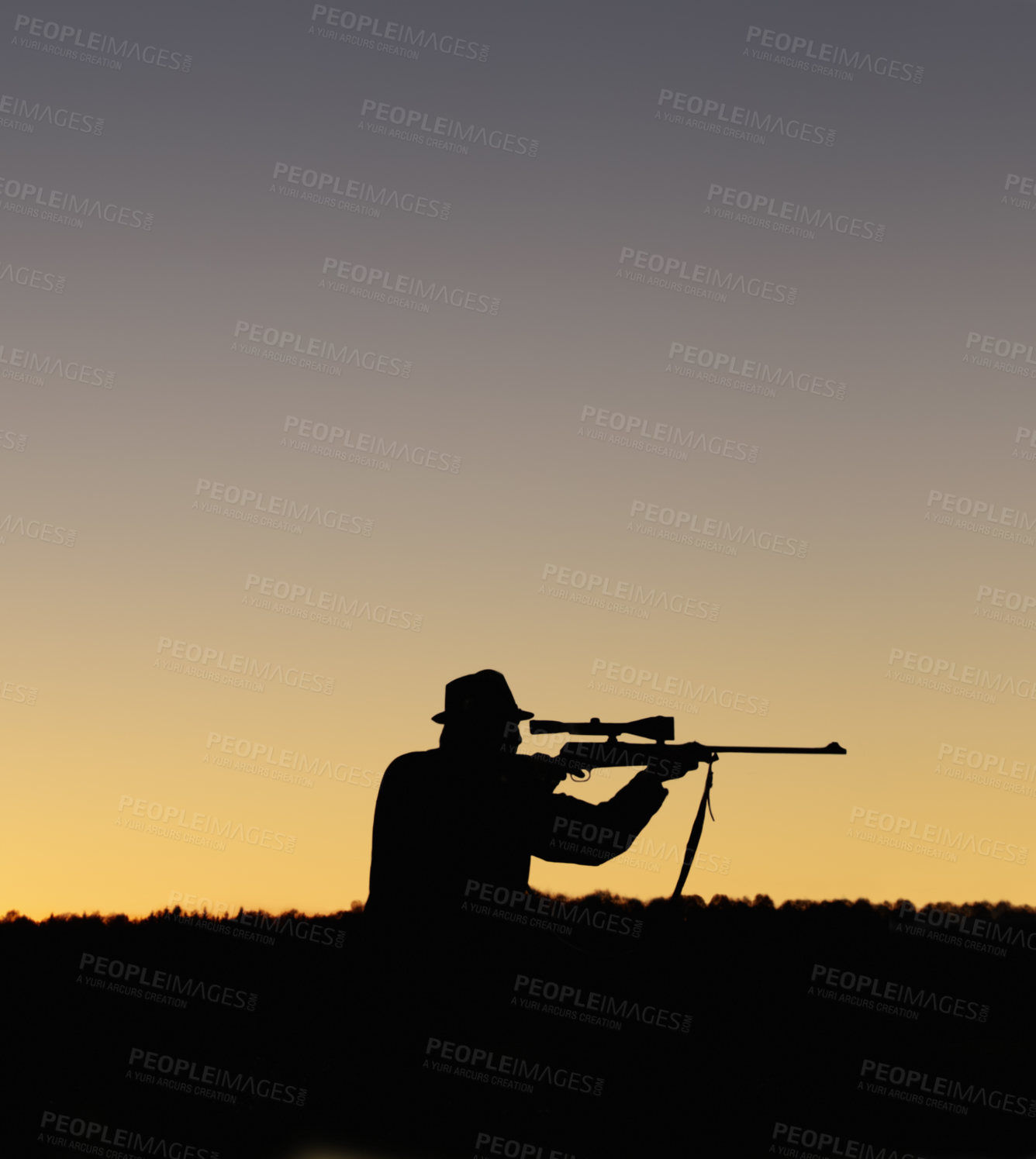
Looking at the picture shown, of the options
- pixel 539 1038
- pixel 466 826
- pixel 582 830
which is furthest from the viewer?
pixel 539 1038

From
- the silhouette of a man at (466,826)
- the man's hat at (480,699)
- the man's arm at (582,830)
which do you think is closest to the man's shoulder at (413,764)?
the silhouette of a man at (466,826)

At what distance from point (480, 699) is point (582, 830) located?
3.98 feet

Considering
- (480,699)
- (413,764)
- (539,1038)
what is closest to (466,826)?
(413,764)

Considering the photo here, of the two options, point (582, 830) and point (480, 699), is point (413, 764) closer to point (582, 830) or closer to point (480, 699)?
point (480, 699)

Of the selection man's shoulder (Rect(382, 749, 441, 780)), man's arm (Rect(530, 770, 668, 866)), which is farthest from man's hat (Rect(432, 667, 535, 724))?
man's arm (Rect(530, 770, 668, 866))

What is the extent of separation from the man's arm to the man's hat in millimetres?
736

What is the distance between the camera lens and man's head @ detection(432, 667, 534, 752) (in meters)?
7.53

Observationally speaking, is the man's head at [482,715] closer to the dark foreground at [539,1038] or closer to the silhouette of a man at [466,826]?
the silhouette of a man at [466,826]

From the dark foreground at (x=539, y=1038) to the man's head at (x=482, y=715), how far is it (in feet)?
4.09

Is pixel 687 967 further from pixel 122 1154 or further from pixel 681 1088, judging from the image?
pixel 122 1154

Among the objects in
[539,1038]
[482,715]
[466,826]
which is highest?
[482,715]

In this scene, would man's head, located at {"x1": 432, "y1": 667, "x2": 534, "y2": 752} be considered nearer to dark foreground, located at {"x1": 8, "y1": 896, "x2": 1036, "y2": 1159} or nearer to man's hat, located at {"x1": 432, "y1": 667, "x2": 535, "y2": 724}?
man's hat, located at {"x1": 432, "y1": 667, "x2": 535, "y2": 724}

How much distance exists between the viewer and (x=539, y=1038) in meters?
15.1

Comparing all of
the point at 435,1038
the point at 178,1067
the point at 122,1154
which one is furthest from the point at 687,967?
the point at 435,1038
